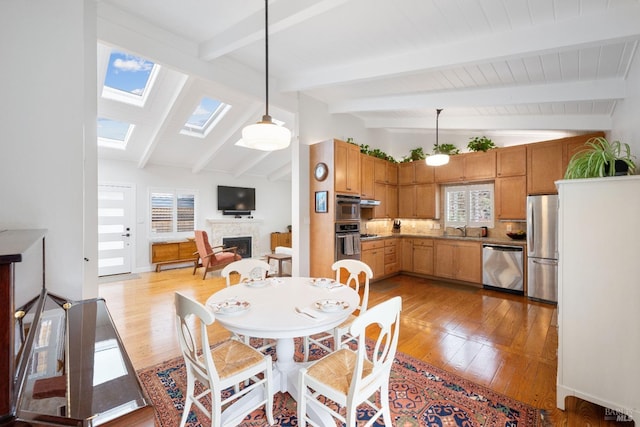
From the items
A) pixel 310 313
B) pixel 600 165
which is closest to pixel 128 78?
pixel 310 313

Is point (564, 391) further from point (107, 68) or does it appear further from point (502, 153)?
point (107, 68)

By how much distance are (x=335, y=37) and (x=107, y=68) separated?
3145 mm

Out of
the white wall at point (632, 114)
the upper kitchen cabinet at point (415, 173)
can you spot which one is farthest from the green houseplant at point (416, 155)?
the white wall at point (632, 114)

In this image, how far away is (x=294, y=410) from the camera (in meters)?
A: 1.85

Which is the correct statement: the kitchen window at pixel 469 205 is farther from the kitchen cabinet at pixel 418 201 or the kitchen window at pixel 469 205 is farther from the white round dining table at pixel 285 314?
the white round dining table at pixel 285 314

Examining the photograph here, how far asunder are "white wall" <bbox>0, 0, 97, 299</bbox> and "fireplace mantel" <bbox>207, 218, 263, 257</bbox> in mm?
5667

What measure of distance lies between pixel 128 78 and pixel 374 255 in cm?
483

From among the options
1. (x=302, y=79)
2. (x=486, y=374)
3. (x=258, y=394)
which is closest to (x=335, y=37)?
(x=302, y=79)

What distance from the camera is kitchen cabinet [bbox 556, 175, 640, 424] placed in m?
1.67

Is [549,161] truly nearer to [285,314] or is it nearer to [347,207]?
[347,207]

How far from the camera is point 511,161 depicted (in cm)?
459

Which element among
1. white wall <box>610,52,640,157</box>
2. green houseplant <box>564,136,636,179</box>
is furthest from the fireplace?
white wall <box>610,52,640,157</box>

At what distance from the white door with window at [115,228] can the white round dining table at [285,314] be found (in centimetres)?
522

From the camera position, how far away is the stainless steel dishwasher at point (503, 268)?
4.30 m
